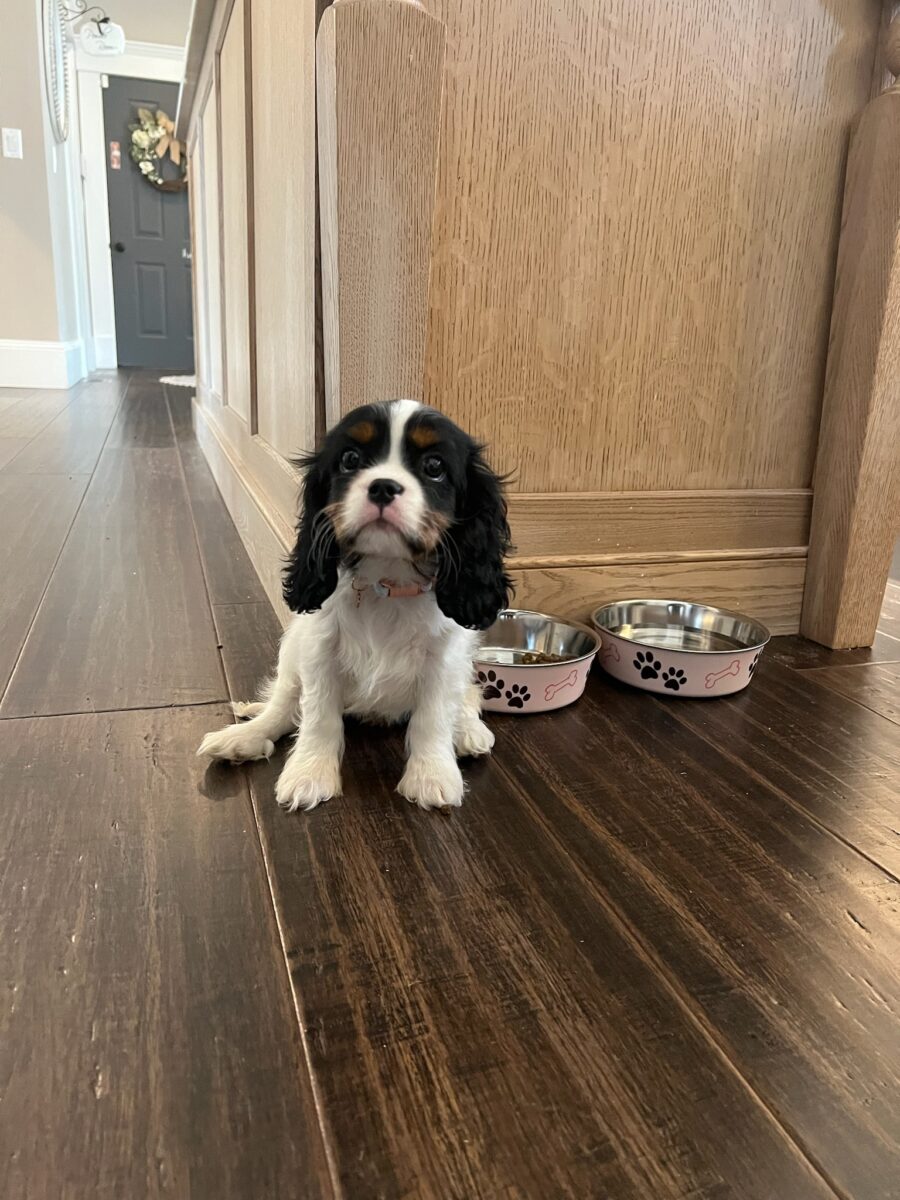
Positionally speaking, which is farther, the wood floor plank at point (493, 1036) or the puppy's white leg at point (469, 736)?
the puppy's white leg at point (469, 736)

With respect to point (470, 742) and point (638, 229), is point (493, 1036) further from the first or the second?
point (638, 229)

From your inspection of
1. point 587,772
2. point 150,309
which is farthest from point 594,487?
point 150,309

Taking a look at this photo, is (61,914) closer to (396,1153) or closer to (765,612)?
(396,1153)

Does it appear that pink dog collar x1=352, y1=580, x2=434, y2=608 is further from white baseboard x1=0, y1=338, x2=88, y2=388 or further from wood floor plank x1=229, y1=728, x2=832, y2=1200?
white baseboard x1=0, y1=338, x2=88, y2=388

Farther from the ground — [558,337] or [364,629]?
[558,337]

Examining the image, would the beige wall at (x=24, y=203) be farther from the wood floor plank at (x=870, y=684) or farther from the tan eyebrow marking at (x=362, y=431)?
the wood floor plank at (x=870, y=684)

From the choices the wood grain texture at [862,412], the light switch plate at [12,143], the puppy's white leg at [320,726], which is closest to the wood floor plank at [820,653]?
the wood grain texture at [862,412]

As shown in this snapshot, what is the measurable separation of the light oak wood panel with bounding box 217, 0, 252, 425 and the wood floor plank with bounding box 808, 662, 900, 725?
1665mm

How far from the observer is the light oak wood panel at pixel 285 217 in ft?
4.85

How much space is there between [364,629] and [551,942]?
1.69 ft

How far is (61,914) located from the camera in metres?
0.89

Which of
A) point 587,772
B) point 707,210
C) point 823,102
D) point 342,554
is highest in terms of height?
point 823,102

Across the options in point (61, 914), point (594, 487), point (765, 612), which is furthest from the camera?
point (765, 612)

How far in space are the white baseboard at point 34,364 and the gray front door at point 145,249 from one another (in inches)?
107
